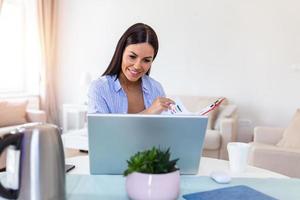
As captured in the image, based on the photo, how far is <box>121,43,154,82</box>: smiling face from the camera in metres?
1.47

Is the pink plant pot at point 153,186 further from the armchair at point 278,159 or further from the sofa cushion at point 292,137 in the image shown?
the sofa cushion at point 292,137

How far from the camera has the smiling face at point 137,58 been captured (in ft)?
4.81

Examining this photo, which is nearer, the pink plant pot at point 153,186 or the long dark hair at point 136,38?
the pink plant pot at point 153,186

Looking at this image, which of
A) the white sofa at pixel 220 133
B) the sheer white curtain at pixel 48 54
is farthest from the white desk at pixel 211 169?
the sheer white curtain at pixel 48 54

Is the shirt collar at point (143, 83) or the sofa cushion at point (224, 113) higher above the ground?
the shirt collar at point (143, 83)

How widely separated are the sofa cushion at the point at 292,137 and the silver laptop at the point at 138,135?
77.8 inches

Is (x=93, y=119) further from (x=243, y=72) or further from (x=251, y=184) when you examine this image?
(x=243, y=72)

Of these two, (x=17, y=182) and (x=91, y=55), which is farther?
(x=91, y=55)

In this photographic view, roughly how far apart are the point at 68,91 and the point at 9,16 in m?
1.22

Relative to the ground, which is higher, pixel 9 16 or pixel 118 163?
pixel 9 16

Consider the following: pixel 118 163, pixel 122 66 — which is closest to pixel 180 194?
pixel 118 163

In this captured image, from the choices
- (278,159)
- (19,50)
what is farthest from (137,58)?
(19,50)

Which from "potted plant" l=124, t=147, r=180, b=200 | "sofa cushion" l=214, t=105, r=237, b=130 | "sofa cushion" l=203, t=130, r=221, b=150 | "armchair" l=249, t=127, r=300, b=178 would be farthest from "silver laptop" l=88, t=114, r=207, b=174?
"sofa cushion" l=214, t=105, r=237, b=130

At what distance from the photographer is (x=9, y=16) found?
454cm
